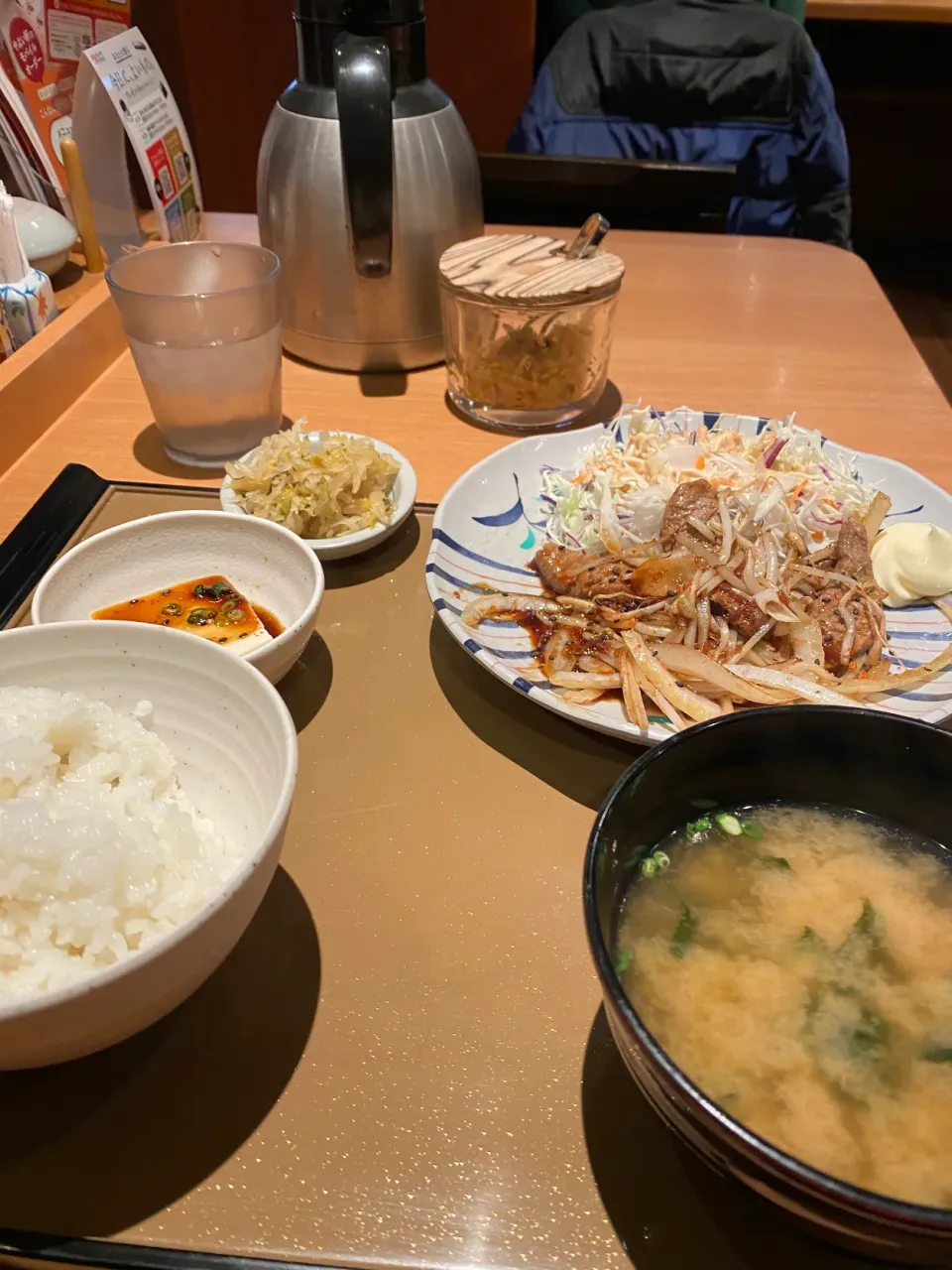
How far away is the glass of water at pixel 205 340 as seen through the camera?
147 cm

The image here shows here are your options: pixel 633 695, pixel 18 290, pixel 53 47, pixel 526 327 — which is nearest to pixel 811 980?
pixel 633 695

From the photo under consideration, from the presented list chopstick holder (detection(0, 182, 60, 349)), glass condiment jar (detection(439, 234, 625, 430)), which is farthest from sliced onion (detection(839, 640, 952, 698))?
chopstick holder (detection(0, 182, 60, 349))

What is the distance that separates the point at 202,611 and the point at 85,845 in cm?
49

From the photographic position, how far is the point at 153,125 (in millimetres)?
2041

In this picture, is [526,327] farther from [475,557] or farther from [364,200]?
[475,557]

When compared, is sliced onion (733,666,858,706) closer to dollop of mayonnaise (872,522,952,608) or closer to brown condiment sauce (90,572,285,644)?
dollop of mayonnaise (872,522,952,608)

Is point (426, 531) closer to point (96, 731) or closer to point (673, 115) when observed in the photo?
point (96, 731)

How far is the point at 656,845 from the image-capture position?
2.57 ft

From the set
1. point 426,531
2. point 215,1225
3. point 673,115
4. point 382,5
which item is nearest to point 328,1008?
point 215,1225

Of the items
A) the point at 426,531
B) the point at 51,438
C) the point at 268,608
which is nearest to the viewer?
the point at 268,608

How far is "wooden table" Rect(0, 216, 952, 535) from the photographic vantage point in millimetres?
1580

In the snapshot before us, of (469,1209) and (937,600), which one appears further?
(937,600)

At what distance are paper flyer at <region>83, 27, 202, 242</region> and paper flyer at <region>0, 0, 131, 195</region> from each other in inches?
4.7

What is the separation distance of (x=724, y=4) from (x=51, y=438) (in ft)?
8.93
